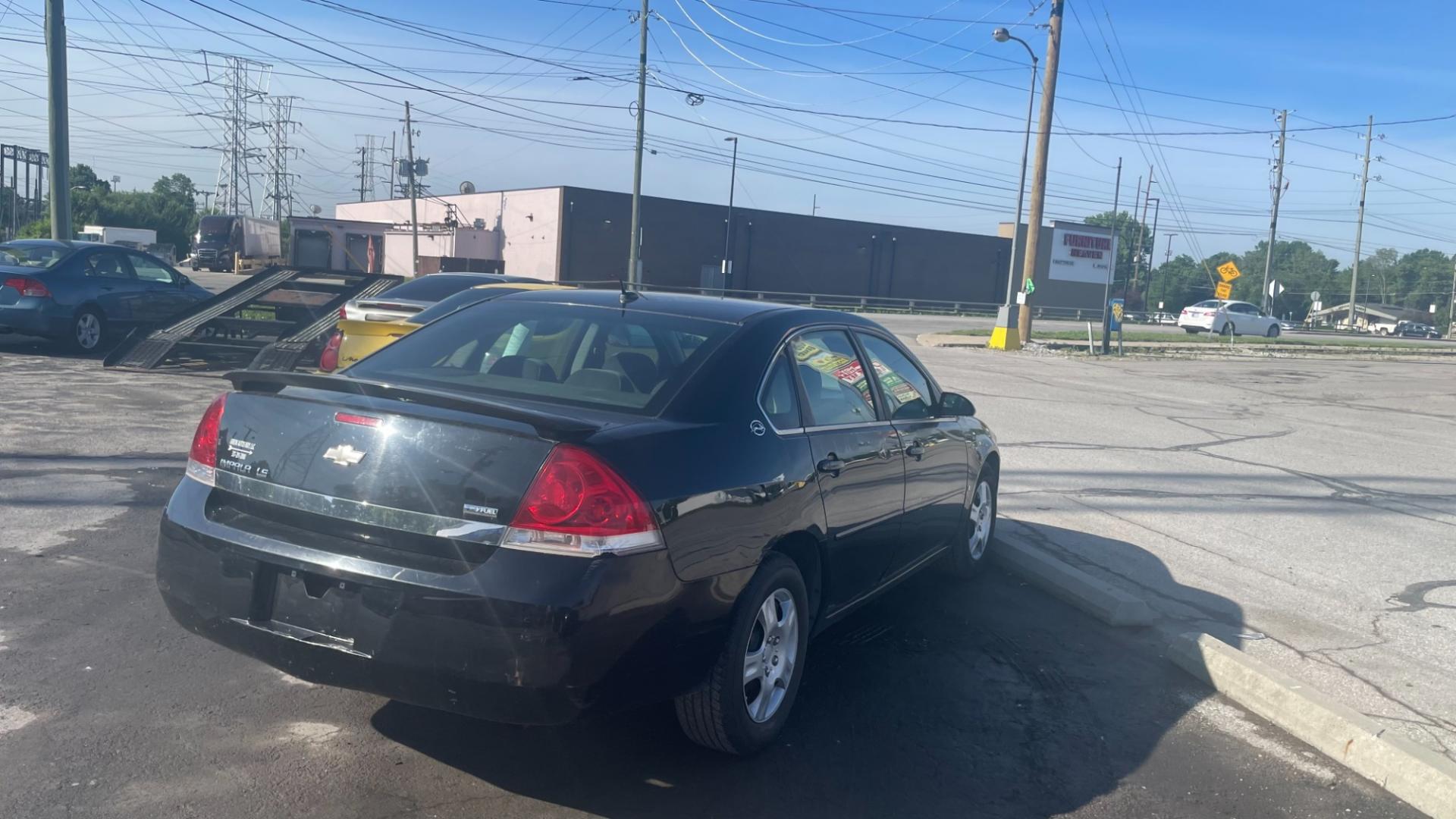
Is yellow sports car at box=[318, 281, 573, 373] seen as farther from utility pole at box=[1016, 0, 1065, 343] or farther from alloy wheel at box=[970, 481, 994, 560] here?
utility pole at box=[1016, 0, 1065, 343]

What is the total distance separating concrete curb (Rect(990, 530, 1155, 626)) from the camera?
5914 mm

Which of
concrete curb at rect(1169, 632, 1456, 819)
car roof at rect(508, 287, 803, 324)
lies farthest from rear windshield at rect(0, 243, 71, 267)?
concrete curb at rect(1169, 632, 1456, 819)

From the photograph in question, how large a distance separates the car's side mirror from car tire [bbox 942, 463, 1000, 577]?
1.90 ft

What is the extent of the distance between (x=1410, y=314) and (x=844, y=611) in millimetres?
127228

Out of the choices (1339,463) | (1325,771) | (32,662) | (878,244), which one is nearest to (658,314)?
(32,662)

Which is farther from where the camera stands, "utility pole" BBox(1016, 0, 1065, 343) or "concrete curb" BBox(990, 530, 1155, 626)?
"utility pole" BBox(1016, 0, 1065, 343)

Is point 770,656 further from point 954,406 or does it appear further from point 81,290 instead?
point 81,290

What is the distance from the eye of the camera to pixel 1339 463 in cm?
1230

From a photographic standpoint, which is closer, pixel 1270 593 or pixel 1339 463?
pixel 1270 593

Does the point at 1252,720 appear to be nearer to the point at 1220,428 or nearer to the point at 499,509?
the point at 499,509

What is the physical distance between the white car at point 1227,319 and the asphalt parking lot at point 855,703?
3871 cm

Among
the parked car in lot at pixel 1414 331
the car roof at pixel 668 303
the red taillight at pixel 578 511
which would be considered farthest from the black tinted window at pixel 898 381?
the parked car in lot at pixel 1414 331

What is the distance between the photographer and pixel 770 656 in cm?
422

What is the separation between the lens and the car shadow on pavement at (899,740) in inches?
151
